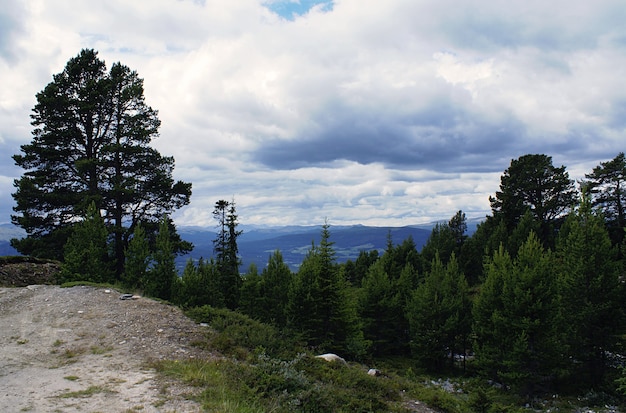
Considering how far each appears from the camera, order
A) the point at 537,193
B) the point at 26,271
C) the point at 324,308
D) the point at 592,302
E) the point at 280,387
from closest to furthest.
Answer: the point at 280,387 < the point at 324,308 < the point at 592,302 < the point at 26,271 < the point at 537,193

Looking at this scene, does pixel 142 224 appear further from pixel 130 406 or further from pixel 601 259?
pixel 601 259

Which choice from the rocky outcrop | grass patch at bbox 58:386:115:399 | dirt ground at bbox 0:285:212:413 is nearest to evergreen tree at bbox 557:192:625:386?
dirt ground at bbox 0:285:212:413

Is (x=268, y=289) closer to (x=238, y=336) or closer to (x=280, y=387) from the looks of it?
(x=238, y=336)

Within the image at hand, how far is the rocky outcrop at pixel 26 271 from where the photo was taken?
978 inches

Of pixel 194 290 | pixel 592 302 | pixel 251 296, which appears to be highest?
pixel 194 290

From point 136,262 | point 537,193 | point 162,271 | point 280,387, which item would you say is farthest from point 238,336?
point 537,193

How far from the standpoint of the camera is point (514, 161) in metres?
66.9

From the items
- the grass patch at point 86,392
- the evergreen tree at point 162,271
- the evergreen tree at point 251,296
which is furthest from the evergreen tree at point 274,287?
the grass patch at point 86,392

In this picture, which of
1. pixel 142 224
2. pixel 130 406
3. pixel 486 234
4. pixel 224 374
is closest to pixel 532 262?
pixel 224 374

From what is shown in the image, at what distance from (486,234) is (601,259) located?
4363 centimetres

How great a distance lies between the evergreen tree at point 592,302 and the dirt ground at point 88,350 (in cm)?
2628

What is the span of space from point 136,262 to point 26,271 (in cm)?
734

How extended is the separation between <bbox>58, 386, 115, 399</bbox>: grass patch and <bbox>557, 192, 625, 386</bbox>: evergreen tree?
28.1 metres

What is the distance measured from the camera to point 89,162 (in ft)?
96.3
